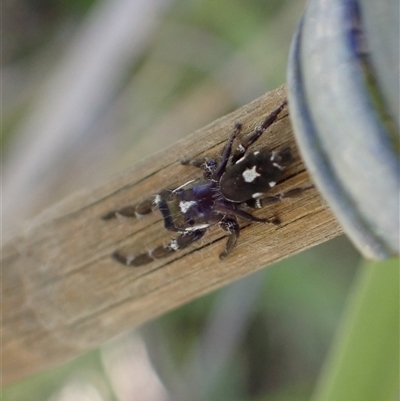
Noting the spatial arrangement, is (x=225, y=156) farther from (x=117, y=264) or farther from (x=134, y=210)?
(x=117, y=264)

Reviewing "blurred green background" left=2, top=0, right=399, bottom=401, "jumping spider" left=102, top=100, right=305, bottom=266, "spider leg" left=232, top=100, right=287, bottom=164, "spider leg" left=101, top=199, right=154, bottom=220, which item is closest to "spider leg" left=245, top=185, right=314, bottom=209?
"jumping spider" left=102, top=100, right=305, bottom=266

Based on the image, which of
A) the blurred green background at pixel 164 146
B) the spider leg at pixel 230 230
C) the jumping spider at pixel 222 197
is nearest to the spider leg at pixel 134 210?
the jumping spider at pixel 222 197

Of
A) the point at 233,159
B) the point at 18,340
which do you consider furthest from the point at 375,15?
the point at 18,340

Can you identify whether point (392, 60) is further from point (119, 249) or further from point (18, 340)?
point (18, 340)

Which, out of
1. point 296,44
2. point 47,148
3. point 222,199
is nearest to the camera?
point 296,44

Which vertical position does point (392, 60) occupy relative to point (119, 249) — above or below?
below

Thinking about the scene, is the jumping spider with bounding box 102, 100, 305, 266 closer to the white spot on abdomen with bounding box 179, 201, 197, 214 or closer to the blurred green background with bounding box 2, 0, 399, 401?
the white spot on abdomen with bounding box 179, 201, 197, 214
